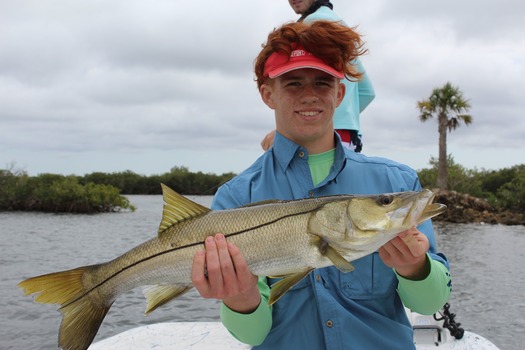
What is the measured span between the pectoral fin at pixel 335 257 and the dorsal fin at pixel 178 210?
0.65m

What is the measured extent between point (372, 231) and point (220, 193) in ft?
3.67

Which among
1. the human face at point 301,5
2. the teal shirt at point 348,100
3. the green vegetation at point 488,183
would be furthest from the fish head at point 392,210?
the green vegetation at point 488,183

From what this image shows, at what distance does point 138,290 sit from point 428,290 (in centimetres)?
1408

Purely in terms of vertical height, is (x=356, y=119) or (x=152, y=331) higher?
(x=356, y=119)

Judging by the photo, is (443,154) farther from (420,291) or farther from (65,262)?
(420,291)

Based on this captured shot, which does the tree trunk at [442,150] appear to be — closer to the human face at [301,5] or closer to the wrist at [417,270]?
the human face at [301,5]

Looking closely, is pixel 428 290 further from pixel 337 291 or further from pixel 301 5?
pixel 301 5

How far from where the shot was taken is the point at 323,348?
9.62ft

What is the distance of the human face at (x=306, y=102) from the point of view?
3.13m

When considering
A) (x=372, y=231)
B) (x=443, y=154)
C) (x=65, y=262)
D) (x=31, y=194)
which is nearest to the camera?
(x=372, y=231)

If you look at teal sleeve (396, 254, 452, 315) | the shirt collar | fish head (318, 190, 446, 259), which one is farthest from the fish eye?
the shirt collar

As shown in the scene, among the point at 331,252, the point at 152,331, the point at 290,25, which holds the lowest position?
the point at 152,331

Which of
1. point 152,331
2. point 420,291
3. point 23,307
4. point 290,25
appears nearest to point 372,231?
point 420,291

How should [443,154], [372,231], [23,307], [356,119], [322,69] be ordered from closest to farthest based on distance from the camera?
1. [372,231]
2. [322,69]
3. [356,119]
4. [23,307]
5. [443,154]
